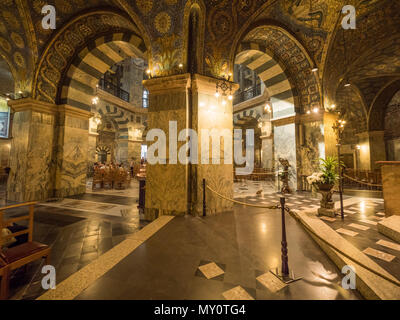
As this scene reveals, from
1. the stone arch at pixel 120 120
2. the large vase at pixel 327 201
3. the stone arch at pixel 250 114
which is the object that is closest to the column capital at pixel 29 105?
the stone arch at pixel 120 120

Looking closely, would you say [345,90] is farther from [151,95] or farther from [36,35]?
[36,35]

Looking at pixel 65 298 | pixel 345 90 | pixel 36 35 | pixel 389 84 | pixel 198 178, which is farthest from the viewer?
pixel 345 90

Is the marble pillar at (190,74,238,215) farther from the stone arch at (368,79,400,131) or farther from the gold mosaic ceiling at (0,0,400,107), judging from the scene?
the stone arch at (368,79,400,131)

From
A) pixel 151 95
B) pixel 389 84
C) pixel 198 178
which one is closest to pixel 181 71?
pixel 151 95

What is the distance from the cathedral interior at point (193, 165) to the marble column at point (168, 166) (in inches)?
1.2

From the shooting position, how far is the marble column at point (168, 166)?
423 cm

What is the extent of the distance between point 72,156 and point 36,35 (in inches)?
167

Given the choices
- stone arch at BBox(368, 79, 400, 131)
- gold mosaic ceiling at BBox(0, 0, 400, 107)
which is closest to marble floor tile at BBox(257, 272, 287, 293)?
gold mosaic ceiling at BBox(0, 0, 400, 107)

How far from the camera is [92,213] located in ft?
14.8

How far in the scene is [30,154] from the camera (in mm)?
5766

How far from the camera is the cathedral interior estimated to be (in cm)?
194

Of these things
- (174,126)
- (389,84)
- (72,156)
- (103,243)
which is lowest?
(103,243)

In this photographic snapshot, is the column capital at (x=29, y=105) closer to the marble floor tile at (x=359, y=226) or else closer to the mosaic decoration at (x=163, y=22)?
the mosaic decoration at (x=163, y=22)

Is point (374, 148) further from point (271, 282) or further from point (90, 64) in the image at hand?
point (90, 64)
